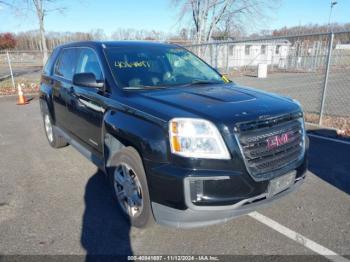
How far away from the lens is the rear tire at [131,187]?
2941mm

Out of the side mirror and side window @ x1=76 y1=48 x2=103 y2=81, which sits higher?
side window @ x1=76 y1=48 x2=103 y2=81

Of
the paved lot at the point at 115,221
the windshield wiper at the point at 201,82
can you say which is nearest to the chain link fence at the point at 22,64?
the paved lot at the point at 115,221

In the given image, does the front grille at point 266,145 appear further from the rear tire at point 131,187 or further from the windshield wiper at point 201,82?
the windshield wiper at point 201,82

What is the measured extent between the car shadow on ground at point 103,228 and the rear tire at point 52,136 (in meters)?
1.96

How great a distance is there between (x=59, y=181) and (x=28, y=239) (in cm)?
145

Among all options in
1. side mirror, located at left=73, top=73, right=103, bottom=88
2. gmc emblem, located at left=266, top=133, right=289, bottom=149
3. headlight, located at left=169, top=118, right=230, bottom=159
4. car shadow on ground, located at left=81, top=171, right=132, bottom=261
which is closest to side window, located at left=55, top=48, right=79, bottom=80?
side mirror, located at left=73, top=73, right=103, bottom=88

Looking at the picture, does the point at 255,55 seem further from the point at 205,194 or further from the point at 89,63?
the point at 205,194

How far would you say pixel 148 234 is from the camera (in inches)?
124

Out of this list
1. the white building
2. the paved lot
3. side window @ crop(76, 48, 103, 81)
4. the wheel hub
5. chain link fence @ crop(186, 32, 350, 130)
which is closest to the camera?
the paved lot

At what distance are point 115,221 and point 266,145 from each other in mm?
1845

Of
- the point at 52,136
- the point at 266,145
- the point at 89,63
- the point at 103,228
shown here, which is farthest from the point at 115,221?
the point at 52,136

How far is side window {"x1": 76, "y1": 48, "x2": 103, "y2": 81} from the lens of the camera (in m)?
3.81

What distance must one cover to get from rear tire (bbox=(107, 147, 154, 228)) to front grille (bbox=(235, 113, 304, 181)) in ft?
3.25

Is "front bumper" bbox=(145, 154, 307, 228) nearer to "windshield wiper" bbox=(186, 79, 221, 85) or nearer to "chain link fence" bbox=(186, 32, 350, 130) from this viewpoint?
"windshield wiper" bbox=(186, 79, 221, 85)
